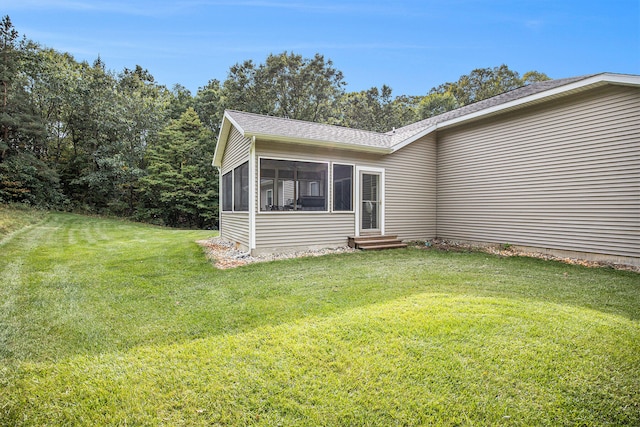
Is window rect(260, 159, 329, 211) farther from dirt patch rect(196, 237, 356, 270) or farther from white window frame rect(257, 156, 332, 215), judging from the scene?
dirt patch rect(196, 237, 356, 270)

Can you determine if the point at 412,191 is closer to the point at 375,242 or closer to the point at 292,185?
the point at 375,242

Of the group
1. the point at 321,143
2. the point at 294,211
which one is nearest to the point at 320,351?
the point at 294,211

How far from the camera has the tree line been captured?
1611cm

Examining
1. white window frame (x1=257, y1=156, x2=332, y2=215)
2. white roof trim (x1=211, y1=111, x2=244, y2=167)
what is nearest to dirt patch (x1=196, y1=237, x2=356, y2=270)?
white window frame (x1=257, y1=156, x2=332, y2=215)

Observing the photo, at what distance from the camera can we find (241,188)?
8.42 m

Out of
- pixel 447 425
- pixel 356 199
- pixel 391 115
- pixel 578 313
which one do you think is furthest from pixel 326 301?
pixel 391 115

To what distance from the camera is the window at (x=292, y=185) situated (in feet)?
24.2

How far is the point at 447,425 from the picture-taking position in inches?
70.0

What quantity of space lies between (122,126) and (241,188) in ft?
50.4

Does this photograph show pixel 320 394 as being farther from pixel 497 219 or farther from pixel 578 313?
pixel 497 219

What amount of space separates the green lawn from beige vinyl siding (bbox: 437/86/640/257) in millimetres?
2100

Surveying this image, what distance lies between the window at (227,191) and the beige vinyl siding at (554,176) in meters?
7.16

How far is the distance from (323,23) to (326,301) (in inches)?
428

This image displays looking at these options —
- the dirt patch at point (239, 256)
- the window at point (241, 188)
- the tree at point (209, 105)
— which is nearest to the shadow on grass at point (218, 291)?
the dirt patch at point (239, 256)
